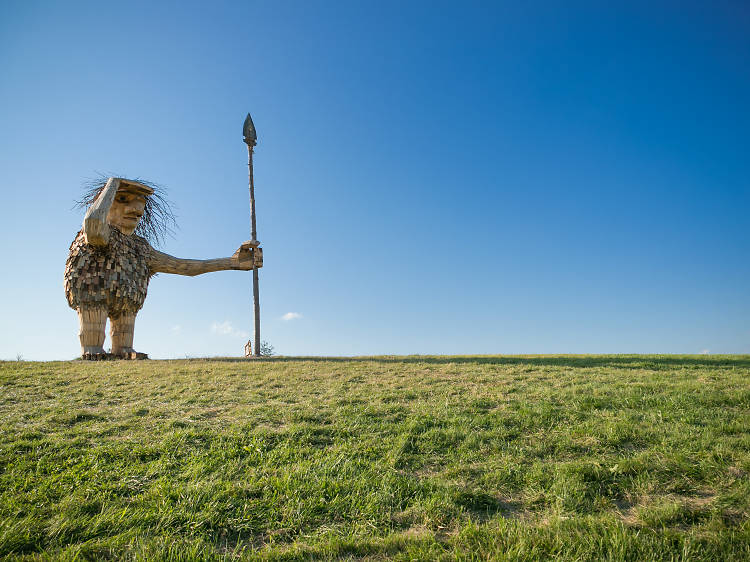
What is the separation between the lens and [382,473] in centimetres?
405

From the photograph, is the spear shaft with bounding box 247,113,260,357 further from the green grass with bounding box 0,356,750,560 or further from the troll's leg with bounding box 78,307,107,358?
the green grass with bounding box 0,356,750,560

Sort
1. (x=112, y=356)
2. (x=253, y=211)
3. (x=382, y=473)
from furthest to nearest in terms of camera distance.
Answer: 1. (x=253, y=211)
2. (x=112, y=356)
3. (x=382, y=473)

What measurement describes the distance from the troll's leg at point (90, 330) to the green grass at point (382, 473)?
225 inches

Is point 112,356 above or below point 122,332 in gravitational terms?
below

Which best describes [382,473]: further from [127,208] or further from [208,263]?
[127,208]

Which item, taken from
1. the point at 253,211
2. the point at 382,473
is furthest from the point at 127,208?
the point at 382,473

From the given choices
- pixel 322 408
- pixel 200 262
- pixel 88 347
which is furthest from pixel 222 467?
pixel 200 262

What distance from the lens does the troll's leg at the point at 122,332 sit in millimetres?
13789

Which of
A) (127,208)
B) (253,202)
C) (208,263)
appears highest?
(253,202)

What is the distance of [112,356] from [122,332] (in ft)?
2.90

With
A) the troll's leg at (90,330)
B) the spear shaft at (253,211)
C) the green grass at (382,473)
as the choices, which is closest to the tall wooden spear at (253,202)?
the spear shaft at (253,211)

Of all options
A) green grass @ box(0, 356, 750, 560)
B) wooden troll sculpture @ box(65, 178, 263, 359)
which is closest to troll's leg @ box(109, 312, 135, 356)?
wooden troll sculpture @ box(65, 178, 263, 359)

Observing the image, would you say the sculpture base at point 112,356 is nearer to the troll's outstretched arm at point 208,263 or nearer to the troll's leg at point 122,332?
the troll's leg at point 122,332

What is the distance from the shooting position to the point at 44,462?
173 inches
